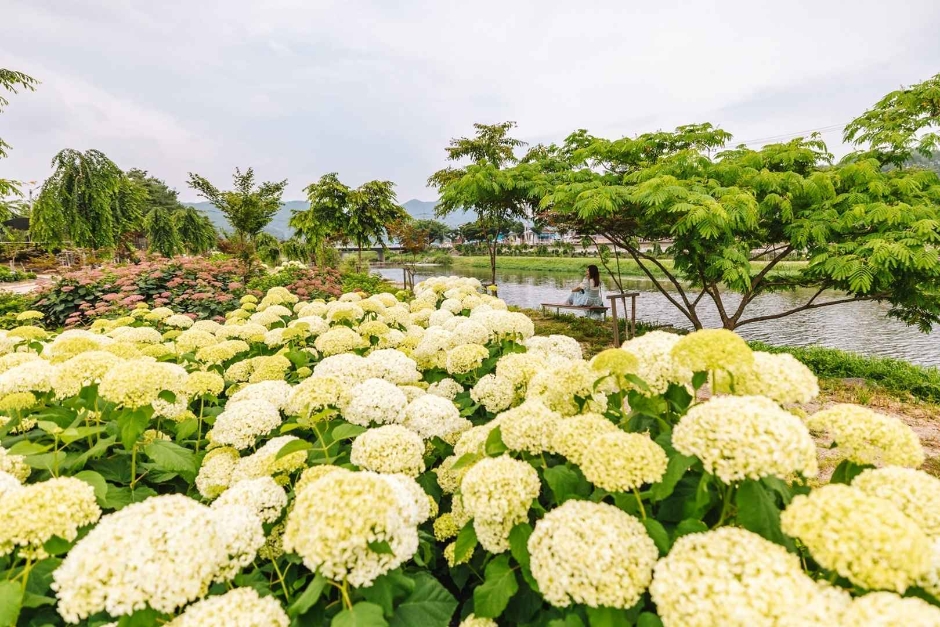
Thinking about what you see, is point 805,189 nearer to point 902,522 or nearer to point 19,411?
point 902,522

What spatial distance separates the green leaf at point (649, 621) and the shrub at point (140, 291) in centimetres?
830

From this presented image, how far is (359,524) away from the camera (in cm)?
103

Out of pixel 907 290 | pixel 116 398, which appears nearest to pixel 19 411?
pixel 116 398

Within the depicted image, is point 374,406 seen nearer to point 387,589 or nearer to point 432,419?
point 432,419

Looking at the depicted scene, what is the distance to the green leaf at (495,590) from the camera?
1.19m

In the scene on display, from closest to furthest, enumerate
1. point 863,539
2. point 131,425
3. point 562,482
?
point 863,539 → point 562,482 → point 131,425

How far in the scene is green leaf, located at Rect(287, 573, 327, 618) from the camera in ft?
3.37

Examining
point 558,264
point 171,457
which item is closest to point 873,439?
point 171,457

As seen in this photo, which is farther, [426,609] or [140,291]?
[140,291]

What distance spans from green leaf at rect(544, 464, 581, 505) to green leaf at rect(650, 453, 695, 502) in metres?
0.27

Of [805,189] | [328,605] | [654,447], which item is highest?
[805,189]

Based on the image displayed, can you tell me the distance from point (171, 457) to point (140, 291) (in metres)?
8.69

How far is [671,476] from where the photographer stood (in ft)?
3.75

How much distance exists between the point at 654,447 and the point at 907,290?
7804mm
